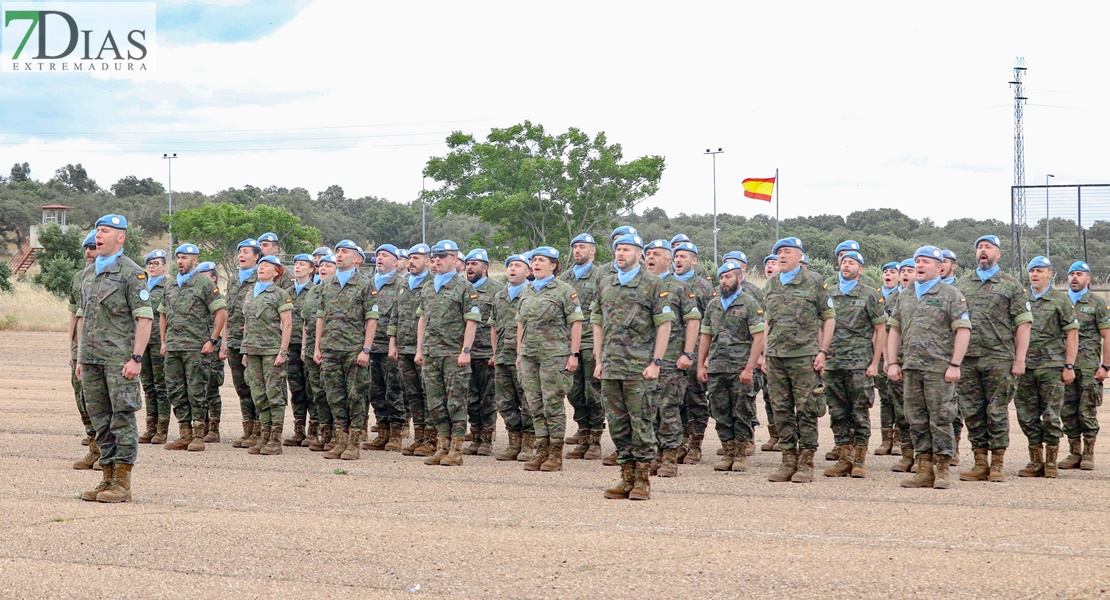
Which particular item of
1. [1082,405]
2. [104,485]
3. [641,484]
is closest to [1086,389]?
[1082,405]

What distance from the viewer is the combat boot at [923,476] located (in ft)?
34.2

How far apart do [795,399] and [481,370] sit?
3.67 m

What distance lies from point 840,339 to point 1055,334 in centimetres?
209

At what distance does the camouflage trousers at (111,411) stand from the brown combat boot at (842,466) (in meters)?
6.29

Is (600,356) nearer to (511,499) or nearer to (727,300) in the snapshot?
(511,499)

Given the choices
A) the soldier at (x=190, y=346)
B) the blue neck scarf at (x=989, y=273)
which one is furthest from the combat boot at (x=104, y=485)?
the blue neck scarf at (x=989, y=273)

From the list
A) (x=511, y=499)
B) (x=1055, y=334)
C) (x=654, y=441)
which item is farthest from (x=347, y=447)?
(x=1055, y=334)

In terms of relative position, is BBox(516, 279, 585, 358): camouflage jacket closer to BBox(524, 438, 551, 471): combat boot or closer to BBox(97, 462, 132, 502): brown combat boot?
BBox(524, 438, 551, 471): combat boot

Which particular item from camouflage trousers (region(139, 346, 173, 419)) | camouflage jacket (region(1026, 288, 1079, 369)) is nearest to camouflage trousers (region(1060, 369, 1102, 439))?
camouflage jacket (region(1026, 288, 1079, 369))

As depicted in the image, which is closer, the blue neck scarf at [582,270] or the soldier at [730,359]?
the soldier at [730,359]

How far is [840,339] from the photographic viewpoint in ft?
38.6

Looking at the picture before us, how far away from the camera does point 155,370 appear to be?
13266 millimetres

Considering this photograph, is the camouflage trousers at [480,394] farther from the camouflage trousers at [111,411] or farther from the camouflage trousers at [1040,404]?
the camouflage trousers at [1040,404]

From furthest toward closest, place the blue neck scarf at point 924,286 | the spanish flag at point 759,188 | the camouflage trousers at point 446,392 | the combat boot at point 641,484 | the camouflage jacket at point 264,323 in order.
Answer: the spanish flag at point 759,188, the camouflage jacket at point 264,323, the camouflage trousers at point 446,392, the blue neck scarf at point 924,286, the combat boot at point 641,484
